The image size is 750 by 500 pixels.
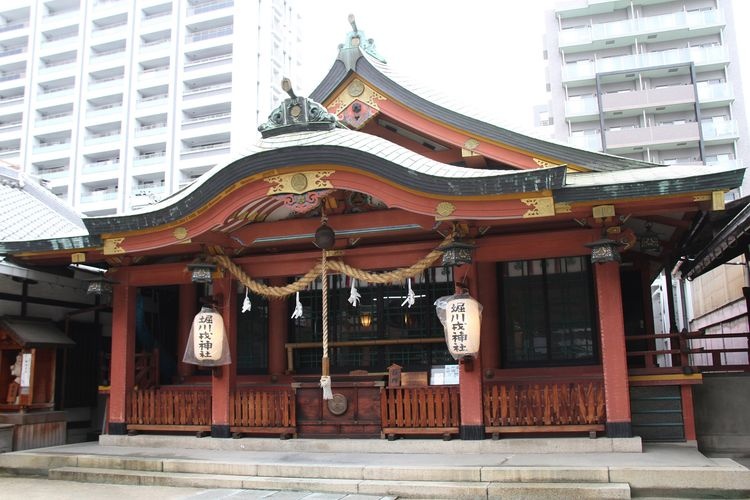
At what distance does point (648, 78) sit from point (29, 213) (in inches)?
1748

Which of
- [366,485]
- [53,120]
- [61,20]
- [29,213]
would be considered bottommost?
[366,485]

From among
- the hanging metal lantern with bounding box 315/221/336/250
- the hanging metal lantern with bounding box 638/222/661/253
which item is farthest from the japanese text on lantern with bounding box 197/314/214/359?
the hanging metal lantern with bounding box 638/222/661/253

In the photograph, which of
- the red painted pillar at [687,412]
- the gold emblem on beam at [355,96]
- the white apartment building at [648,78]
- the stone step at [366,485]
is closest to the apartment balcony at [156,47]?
the white apartment building at [648,78]

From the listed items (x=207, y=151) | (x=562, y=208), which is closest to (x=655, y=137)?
(x=207, y=151)

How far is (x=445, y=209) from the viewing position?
10.0 meters

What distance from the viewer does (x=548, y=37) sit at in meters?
52.3

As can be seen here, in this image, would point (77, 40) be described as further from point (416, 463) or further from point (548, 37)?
point (416, 463)

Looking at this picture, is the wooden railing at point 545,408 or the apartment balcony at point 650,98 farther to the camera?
the apartment balcony at point 650,98

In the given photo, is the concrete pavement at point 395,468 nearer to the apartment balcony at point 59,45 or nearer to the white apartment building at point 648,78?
the white apartment building at point 648,78

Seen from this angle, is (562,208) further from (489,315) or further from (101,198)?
(101,198)

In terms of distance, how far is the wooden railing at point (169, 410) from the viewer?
12.3 m

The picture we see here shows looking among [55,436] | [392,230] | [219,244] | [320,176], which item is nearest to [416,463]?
[392,230]

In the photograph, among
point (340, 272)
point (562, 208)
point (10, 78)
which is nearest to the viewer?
point (562, 208)

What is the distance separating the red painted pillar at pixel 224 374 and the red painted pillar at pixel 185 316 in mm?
2850
